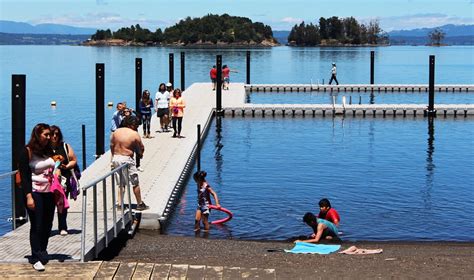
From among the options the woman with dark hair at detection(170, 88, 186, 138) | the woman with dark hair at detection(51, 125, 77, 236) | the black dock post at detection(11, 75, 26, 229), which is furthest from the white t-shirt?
the woman with dark hair at detection(51, 125, 77, 236)

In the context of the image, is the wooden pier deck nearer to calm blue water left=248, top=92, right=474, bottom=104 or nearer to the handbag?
the handbag

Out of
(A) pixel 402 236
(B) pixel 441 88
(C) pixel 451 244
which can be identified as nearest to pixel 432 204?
(A) pixel 402 236

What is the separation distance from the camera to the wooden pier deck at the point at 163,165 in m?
11.6

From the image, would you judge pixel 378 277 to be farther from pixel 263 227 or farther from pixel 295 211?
pixel 295 211

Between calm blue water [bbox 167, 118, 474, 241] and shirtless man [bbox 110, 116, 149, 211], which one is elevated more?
shirtless man [bbox 110, 116, 149, 211]

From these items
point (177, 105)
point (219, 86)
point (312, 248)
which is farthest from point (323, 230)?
point (219, 86)

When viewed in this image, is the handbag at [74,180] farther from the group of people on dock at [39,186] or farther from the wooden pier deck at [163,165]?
the group of people on dock at [39,186]

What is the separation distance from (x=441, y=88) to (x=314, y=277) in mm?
46229

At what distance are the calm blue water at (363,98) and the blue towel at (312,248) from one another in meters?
35.4

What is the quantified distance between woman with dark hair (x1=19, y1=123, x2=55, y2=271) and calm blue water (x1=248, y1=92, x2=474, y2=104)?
39079 millimetres

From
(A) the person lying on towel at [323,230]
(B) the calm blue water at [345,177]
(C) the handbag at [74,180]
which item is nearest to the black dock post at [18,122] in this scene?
(C) the handbag at [74,180]

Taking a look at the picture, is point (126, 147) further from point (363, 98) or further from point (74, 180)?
point (363, 98)

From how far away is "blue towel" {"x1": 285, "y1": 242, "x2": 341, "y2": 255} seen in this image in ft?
42.6

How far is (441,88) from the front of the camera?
5481 cm
